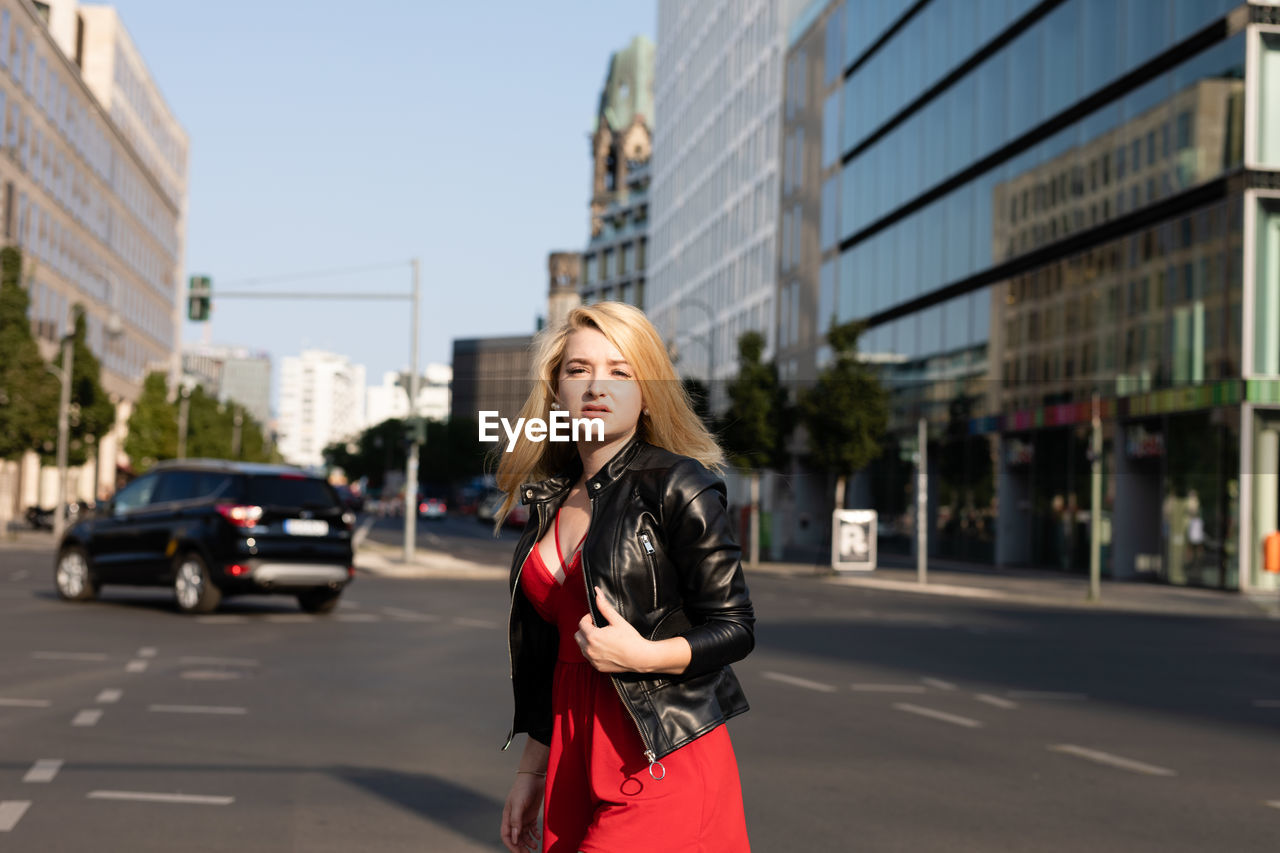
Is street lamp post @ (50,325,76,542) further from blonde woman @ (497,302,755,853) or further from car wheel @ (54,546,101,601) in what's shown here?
blonde woman @ (497,302,755,853)

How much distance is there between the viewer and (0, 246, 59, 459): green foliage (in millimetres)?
46469

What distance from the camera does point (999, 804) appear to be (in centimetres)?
777

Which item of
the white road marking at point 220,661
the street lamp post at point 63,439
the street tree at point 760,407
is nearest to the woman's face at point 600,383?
the white road marking at point 220,661

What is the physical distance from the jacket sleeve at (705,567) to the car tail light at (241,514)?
15.7 m

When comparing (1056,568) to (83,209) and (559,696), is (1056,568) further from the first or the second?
(83,209)

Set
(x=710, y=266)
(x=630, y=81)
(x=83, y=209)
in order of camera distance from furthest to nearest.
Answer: (x=630, y=81), (x=710, y=266), (x=83, y=209)

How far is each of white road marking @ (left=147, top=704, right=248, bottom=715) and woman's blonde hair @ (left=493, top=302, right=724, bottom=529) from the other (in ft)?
25.2

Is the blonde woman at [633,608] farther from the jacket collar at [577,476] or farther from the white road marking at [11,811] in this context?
the white road marking at [11,811]

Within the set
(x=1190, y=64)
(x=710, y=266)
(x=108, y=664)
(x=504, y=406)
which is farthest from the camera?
(x=710, y=266)

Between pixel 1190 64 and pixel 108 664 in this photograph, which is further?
pixel 1190 64

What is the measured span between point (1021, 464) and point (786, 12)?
35.5 m

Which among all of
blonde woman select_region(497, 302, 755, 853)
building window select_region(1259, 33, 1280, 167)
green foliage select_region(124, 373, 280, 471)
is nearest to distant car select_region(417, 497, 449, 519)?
green foliage select_region(124, 373, 280, 471)

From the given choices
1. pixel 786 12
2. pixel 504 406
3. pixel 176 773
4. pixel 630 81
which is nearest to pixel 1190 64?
pixel 176 773

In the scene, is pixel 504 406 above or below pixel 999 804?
above
